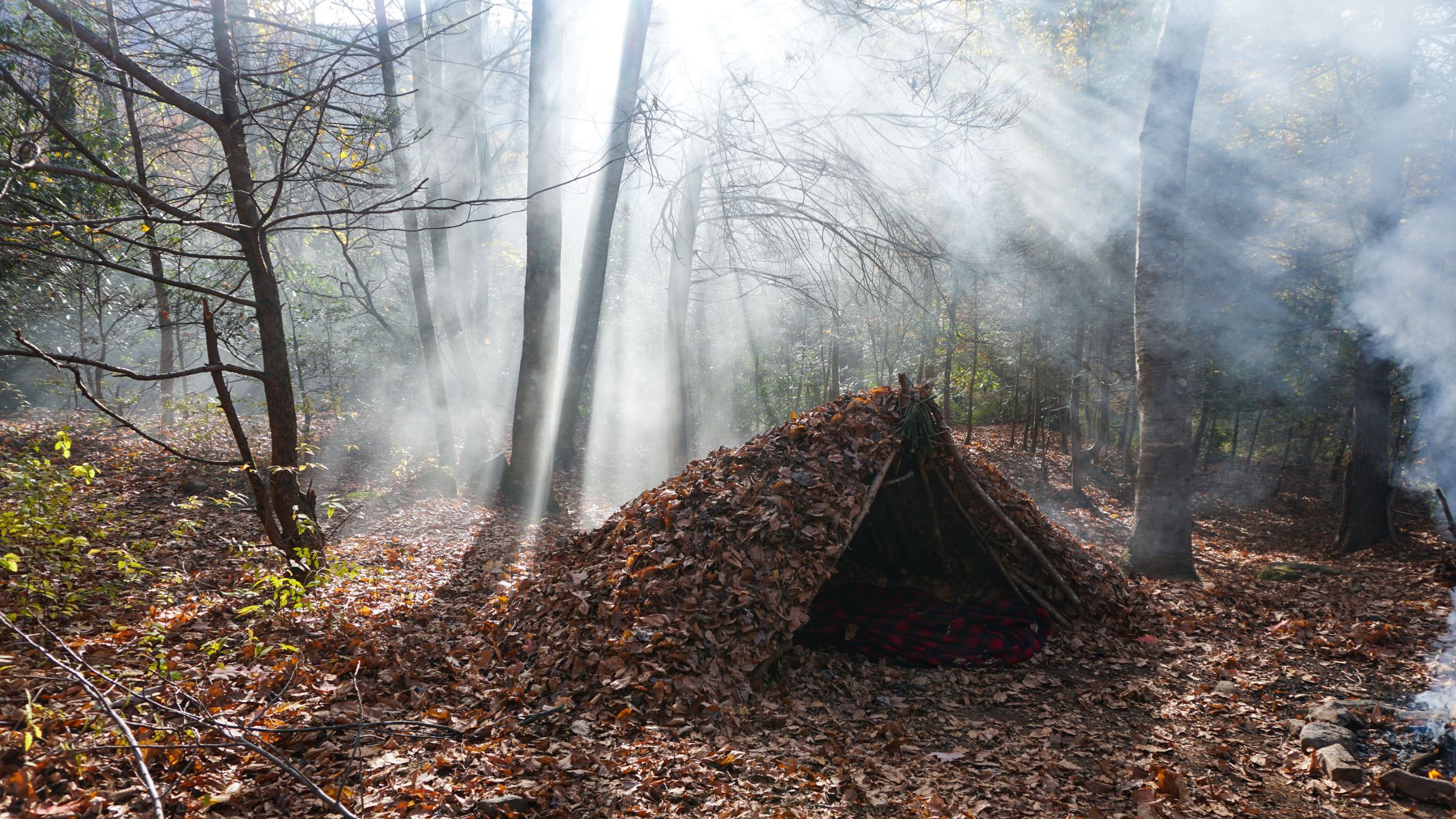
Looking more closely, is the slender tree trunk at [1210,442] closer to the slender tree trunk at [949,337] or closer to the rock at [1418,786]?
the slender tree trunk at [949,337]

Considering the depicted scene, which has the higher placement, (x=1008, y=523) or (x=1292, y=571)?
(x=1008, y=523)

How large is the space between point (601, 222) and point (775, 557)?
23.9 ft

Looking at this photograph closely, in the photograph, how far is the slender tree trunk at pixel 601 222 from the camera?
9562 mm

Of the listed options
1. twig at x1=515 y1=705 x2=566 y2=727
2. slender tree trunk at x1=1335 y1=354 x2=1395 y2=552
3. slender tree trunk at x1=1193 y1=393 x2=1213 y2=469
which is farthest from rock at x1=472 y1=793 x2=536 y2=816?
slender tree trunk at x1=1193 y1=393 x2=1213 y2=469

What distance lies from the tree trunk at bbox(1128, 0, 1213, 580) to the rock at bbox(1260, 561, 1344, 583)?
0.83 metres

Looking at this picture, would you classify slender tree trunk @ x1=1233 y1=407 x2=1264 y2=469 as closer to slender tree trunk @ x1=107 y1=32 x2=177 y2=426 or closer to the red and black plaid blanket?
the red and black plaid blanket

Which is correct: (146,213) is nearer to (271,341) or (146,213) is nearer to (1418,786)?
(271,341)

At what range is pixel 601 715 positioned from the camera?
3668 mm

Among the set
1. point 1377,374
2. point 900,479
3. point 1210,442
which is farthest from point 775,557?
point 1210,442

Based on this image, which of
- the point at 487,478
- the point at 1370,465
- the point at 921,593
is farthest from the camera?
the point at 487,478

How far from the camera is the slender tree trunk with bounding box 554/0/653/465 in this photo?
31.4ft

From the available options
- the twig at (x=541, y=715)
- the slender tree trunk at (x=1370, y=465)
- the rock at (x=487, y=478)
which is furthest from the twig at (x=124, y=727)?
the slender tree trunk at (x=1370, y=465)

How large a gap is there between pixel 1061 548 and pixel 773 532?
8.18 feet

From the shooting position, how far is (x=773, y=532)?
473 centimetres
